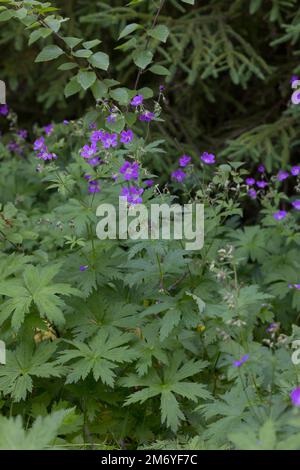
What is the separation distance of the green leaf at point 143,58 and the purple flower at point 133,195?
1.69 ft

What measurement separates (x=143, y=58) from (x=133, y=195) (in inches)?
23.4

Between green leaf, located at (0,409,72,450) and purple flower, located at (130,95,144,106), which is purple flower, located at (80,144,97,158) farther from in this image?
green leaf, located at (0,409,72,450)

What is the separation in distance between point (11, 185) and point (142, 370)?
2.16 metres

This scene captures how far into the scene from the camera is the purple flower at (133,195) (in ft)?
8.97

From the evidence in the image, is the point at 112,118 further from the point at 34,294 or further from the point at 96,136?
the point at 34,294

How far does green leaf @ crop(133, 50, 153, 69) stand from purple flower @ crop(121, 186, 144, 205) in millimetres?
515

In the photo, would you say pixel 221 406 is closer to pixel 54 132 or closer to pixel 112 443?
pixel 112 443

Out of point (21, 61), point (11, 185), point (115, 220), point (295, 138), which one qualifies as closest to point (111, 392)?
point (115, 220)

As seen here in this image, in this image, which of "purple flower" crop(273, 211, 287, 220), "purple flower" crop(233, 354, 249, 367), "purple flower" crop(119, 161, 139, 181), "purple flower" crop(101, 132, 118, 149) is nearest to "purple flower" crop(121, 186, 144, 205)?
"purple flower" crop(119, 161, 139, 181)

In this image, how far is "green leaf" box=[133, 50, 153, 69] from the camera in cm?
283

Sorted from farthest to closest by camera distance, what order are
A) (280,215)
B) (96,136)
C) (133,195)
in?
(280,215) < (96,136) < (133,195)

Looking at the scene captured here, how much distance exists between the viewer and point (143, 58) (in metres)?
2.87

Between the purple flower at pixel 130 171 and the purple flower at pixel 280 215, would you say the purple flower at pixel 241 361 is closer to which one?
the purple flower at pixel 130 171

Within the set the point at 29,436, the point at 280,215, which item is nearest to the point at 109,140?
the point at 280,215
